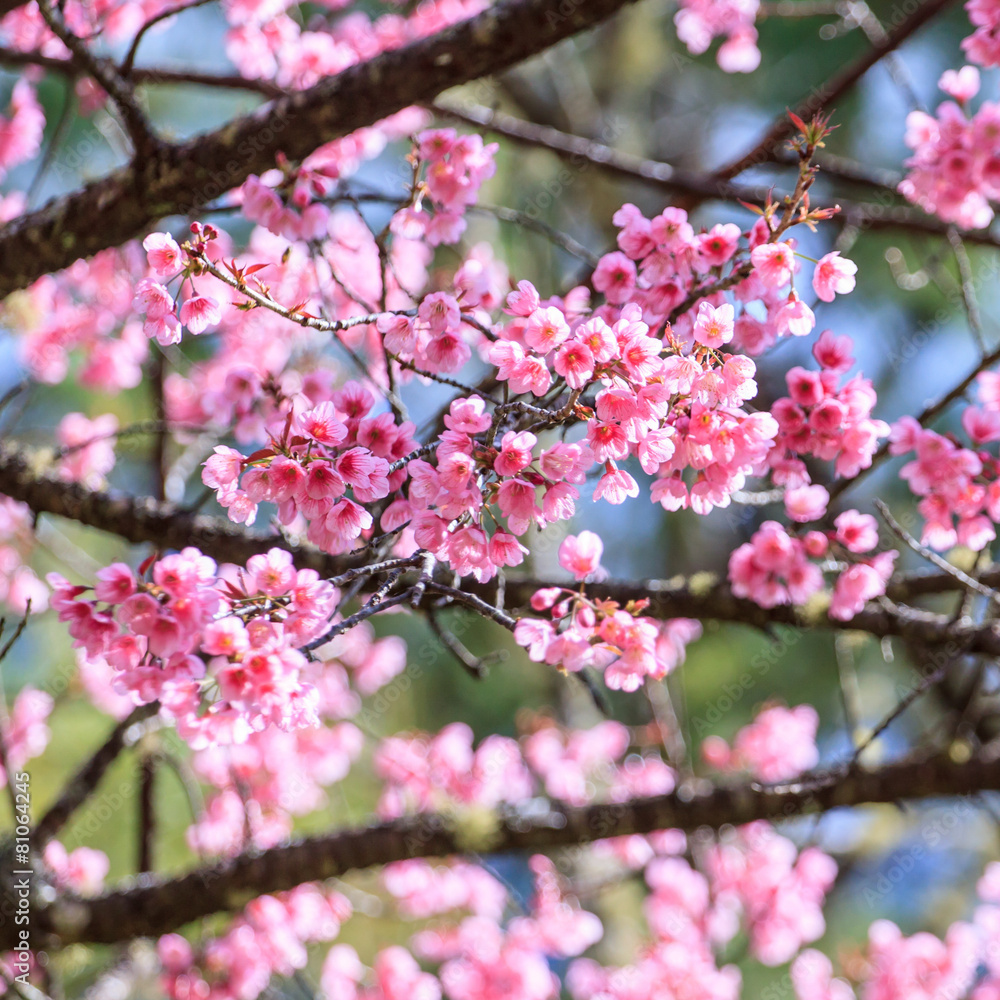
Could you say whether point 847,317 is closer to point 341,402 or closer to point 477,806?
point 477,806

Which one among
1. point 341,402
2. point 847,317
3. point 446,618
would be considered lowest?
point 446,618

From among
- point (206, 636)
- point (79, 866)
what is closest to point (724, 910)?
point (79, 866)

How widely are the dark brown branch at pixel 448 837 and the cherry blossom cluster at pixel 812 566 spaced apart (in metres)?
0.58

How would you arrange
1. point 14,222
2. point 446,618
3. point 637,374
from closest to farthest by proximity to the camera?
1. point 637,374
2. point 14,222
3. point 446,618

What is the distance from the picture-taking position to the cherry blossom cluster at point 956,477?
5.49 ft

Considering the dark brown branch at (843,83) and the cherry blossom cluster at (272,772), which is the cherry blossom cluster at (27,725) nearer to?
the cherry blossom cluster at (272,772)

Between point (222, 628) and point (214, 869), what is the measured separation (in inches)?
58.0

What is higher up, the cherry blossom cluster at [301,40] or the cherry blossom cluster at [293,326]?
the cherry blossom cluster at [301,40]

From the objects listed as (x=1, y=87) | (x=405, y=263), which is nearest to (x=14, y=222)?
(x=405, y=263)

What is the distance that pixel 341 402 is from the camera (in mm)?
1357

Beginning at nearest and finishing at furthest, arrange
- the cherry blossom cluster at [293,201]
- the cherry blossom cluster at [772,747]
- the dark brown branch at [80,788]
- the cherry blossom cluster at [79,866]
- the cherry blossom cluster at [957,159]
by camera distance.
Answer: the cherry blossom cluster at [293,201] → the cherry blossom cluster at [957,159] → the dark brown branch at [80,788] → the cherry blossom cluster at [79,866] → the cherry blossom cluster at [772,747]

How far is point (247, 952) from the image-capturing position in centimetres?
283

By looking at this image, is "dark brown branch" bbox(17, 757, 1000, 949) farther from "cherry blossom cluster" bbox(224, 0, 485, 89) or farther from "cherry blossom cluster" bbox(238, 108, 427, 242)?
"cherry blossom cluster" bbox(224, 0, 485, 89)

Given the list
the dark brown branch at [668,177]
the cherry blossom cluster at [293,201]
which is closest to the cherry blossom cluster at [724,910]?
the dark brown branch at [668,177]
